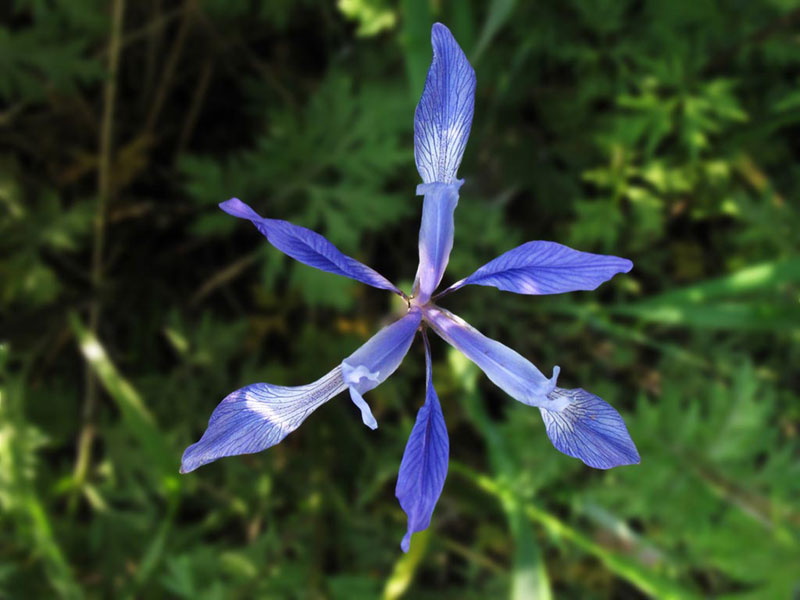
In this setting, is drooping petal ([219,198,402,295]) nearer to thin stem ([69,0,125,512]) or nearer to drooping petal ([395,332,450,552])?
drooping petal ([395,332,450,552])

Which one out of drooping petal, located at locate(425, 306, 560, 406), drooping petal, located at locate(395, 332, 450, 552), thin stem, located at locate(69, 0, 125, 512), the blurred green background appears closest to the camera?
drooping petal, located at locate(395, 332, 450, 552)

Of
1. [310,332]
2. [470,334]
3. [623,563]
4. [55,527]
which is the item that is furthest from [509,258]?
[55,527]

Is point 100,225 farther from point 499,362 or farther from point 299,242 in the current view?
point 499,362

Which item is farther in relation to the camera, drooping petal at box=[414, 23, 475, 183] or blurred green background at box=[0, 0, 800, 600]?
blurred green background at box=[0, 0, 800, 600]

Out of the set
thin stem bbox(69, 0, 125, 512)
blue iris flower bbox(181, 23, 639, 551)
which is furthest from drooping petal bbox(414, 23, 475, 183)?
thin stem bbox(69, 0, 125, 512)

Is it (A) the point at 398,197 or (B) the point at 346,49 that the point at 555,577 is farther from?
(B) the point at 346,49

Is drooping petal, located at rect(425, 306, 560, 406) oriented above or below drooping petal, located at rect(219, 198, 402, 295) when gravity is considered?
below
